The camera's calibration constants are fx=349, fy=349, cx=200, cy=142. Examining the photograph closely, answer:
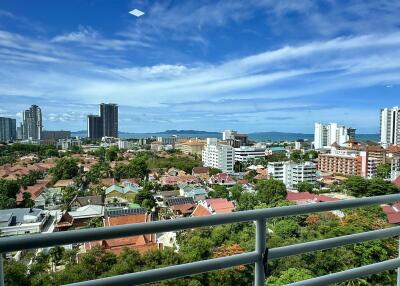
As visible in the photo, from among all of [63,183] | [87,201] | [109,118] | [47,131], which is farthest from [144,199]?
[109,118]

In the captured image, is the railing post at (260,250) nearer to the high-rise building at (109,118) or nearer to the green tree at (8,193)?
the green tree at (8,193)

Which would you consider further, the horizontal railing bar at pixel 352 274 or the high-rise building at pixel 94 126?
the high-rise building at pixel 94 126

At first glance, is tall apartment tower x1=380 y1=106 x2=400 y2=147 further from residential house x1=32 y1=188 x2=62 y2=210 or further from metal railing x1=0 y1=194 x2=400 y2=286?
metal railing x1=0 y1=194 x2=400 y2=286

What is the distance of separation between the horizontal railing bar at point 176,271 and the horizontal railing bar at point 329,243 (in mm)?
65

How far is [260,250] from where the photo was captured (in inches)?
35.0

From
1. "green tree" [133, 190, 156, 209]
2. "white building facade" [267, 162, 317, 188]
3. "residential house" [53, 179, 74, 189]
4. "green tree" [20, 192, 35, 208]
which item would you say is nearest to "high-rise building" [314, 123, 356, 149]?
"white building facade" [267, 162, 317, 188]

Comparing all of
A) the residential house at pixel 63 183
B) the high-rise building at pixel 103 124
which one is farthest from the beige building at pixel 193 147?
the residential house at pixel 63 183

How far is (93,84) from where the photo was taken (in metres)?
9.73

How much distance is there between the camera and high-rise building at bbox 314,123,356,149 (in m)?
49.7

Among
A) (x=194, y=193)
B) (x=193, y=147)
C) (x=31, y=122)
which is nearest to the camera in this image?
(x=31, y=122)

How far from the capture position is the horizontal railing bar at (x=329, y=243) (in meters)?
0.91

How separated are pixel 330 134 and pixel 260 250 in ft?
179

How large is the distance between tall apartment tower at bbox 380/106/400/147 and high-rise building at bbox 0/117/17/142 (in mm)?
27149

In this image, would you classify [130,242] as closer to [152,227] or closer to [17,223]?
[152,227]
